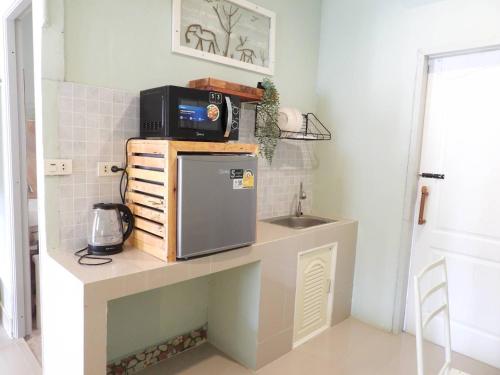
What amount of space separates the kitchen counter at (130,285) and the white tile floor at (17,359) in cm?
44

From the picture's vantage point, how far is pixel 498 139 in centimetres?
227

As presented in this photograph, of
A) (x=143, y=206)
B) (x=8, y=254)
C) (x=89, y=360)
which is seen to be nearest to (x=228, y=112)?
(x=143, y=206)

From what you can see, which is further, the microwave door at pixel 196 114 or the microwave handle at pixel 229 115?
the microwave handle at pixel 229 115

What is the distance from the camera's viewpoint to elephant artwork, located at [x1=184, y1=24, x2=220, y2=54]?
7.16ft

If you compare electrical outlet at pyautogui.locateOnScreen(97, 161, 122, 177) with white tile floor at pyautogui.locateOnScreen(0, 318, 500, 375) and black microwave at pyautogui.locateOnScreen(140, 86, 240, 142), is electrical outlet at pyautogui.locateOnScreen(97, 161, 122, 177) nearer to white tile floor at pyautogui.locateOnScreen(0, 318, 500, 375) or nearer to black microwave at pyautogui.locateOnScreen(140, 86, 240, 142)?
black microwave at pyautogui.locateOnScreen(140, 86, 240, 142)

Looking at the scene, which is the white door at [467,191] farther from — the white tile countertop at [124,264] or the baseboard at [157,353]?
the baseboard at [157,353]

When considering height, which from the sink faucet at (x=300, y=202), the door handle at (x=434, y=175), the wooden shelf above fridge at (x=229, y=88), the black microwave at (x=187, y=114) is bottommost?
the sink faucet at (x=300, y=202)

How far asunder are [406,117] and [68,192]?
2262mm

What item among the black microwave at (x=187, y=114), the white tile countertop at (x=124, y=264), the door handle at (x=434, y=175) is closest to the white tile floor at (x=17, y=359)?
the white tile countertop at (x=124, y=264)

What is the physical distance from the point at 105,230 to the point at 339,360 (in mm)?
1707

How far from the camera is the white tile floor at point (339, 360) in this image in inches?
86.7

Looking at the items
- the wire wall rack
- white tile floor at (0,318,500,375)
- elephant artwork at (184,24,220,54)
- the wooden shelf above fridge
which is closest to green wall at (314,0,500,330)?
the wire wall rack

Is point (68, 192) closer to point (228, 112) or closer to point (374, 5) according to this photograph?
point (228, 112)

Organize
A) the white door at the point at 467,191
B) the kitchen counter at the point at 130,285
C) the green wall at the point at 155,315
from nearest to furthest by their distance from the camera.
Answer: the kitchen counter at the point at 130,285, the green wall at the point at 155,315, the white door at the point at 467,191
